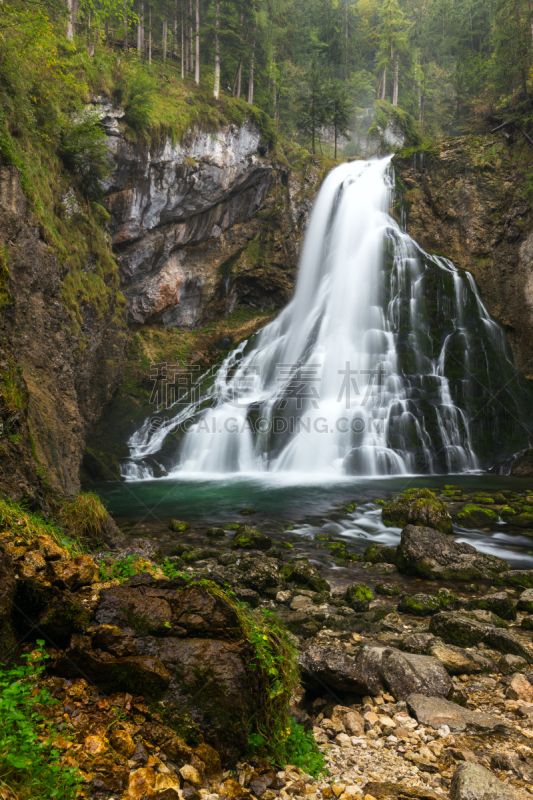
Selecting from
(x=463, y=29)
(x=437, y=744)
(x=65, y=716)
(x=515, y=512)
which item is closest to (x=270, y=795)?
(x=65, y=716)

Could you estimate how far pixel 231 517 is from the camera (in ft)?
38.5

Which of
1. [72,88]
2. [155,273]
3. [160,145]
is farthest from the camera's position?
[155,273]

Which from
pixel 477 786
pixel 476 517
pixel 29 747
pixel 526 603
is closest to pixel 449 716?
pixel 477 786

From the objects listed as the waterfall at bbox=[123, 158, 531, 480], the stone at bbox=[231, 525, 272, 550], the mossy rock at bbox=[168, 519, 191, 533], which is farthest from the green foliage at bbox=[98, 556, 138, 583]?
the waterfall at bbox=[123, 158, 531, 480]

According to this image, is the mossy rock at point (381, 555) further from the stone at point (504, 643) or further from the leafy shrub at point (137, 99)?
the leafy shrub at point (137, 99)

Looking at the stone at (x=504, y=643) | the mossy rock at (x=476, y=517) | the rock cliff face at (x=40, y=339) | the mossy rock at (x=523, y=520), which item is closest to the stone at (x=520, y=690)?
the stone at (x=504, y=643)

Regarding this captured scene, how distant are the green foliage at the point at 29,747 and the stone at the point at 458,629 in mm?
4318

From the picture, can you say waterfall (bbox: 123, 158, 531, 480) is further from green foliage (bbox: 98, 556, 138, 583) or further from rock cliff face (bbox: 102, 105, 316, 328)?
green foliage (bbox: 98, 556, 138, 583)

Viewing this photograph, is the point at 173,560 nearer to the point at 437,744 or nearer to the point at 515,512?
the point at 437,744

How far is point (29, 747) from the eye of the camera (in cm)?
188

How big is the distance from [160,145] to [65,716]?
24128 mm

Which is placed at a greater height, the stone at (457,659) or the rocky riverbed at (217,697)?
the rocky riverbed at (217,697)

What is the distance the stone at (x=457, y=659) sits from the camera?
13.8 ft

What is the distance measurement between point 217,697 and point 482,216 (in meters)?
27.1
